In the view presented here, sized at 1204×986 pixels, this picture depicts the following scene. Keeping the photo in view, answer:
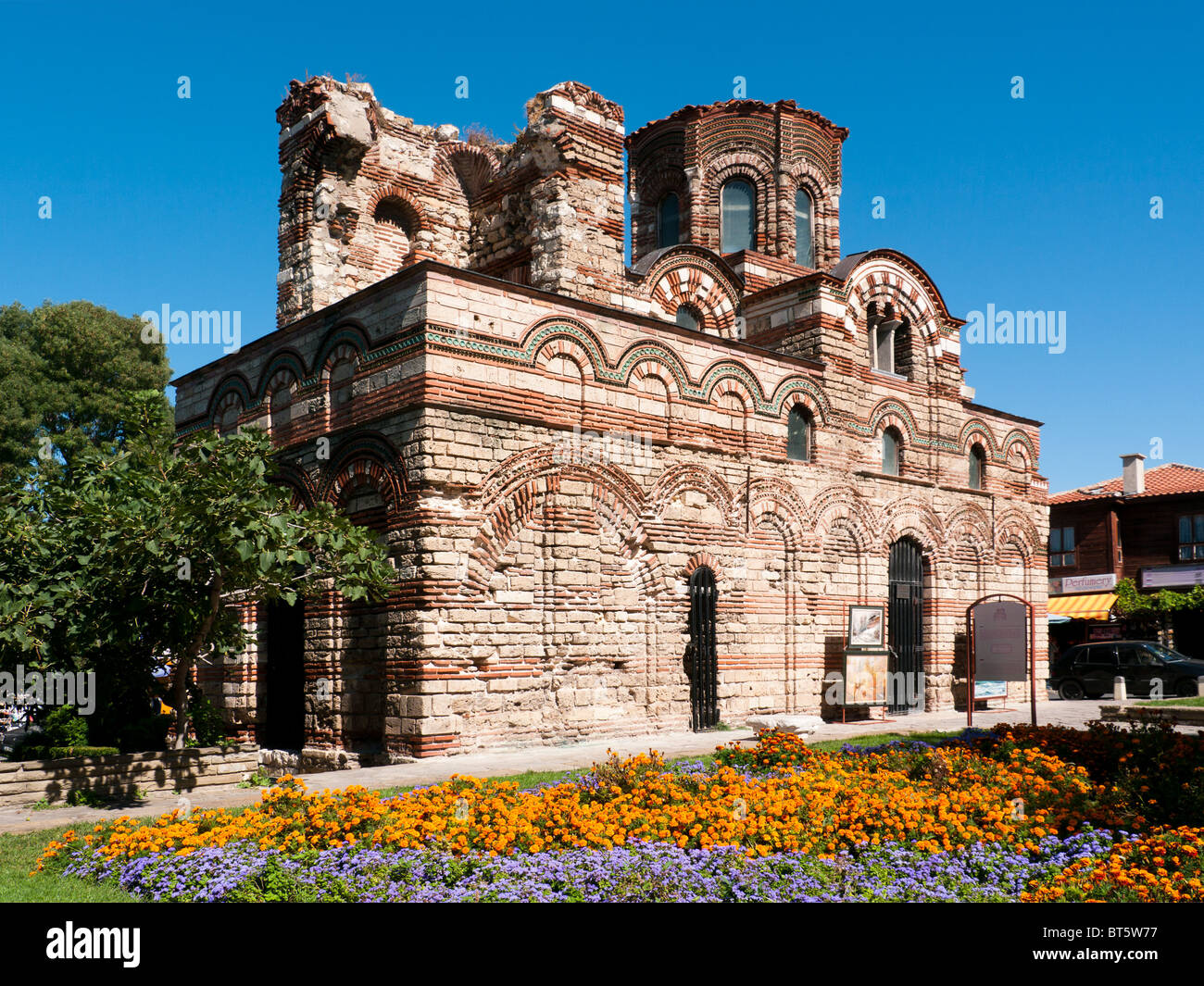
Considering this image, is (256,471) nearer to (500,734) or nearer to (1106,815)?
(500,734)

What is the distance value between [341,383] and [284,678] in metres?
3.88

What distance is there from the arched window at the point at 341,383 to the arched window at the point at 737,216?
37.8ft

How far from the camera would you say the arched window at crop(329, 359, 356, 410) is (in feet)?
40.0

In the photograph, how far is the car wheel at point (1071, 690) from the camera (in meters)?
21.3

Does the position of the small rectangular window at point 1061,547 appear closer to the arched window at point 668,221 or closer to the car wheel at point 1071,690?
the car wheel at point 1071,690

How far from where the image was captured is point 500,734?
11109 millimetres

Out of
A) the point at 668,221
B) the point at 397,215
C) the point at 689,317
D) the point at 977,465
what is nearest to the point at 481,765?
the point at 689,317

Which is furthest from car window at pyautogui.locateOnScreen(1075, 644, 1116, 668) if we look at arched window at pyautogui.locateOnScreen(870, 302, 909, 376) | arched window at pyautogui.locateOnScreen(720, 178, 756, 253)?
arched window at pyautogui.locateOnScreen(720, 178, 756, 253)

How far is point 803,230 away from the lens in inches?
879

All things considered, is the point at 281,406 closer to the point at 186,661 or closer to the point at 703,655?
the point at 186,661

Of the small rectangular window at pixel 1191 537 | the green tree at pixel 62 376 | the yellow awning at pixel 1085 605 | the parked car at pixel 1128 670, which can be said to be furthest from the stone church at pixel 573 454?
the small rectangular window at pixel 1191 537

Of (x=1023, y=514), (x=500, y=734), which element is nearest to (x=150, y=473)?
(x=500, y=734)
